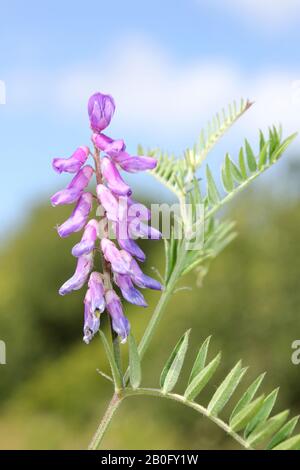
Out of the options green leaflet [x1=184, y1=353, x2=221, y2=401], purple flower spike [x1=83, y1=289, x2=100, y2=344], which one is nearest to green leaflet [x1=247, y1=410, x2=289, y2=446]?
green leaflet [x1=184, y1=353, x2=221, y2=401]

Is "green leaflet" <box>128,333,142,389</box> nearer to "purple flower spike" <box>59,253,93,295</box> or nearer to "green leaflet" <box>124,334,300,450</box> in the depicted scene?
"green leaflet" <box>124,334,300,450</box>

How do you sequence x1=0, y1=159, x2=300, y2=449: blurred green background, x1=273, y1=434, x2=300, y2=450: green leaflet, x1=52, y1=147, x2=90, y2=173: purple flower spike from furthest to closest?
x1=0, y1=159, x2=300, y2=449: blurred green background < x1=52, y1=147, x2=90, y2=173: purple flower spike < x1=273, y1=434, x2=300, y2=450: green leaflet

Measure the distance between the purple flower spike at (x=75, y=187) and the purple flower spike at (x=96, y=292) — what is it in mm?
172

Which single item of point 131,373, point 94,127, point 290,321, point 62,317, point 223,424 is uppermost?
point 94,127

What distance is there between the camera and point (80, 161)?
72.7 inches

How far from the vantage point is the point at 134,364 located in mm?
1774

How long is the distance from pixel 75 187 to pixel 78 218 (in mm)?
74

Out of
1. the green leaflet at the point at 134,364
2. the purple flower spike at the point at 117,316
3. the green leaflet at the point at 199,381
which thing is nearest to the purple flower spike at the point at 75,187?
the purple flower spike at the point at 117,316

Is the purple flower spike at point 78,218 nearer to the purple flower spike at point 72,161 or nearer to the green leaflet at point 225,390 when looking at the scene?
the purple flower spike at point 72,161

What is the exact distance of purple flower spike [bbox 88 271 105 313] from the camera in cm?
186

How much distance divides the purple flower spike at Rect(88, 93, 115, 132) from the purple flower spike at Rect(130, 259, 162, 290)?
0.29 meters

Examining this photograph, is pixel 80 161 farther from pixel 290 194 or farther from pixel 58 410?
pixel 58 410

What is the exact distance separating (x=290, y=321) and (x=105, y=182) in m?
22.1

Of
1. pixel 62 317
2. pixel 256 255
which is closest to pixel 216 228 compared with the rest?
pixel 256 255
